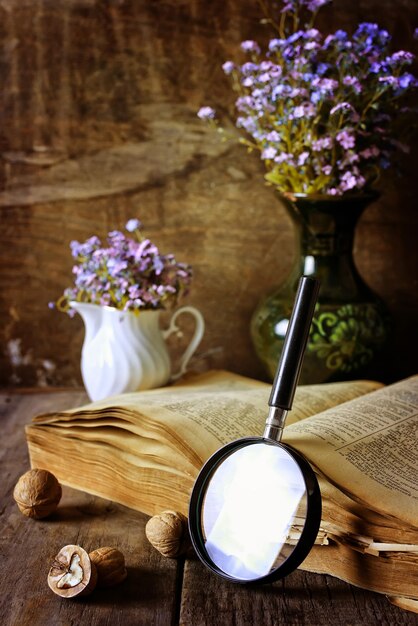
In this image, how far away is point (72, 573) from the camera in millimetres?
802

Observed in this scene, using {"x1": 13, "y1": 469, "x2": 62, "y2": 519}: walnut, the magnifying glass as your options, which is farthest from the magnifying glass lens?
{"x1": 13, "y1": 469, "x2": 62, "y2": 519}: walnut

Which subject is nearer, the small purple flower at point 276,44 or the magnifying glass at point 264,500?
the magnifying glass at point 264,500

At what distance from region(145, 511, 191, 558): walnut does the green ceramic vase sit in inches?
21.1

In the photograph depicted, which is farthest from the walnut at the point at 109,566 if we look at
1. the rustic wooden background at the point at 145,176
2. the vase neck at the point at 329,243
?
the rustic wooden background at the point at 145,176

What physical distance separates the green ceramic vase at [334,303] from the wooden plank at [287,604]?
0.57 meters

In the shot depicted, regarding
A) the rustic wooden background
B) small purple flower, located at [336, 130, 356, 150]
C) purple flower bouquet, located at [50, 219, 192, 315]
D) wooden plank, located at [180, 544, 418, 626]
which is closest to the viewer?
wooden plank, located at [180, 544, 418, 626]

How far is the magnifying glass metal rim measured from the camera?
30.4 inches

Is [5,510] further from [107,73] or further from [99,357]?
[107,73]

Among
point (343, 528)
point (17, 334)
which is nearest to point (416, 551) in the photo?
point (343, 528)

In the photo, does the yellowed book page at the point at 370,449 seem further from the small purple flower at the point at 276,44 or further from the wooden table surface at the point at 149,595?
the small purple flower at the point at 276,44

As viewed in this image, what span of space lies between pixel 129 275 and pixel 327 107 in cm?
46

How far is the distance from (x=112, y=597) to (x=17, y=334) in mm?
942

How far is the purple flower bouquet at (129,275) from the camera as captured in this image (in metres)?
1.33

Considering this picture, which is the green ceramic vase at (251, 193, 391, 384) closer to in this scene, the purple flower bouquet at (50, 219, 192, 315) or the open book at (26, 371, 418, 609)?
the open book at (26, 371, 418, 609)
